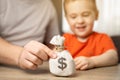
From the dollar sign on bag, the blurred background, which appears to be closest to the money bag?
the dollar sign on bag

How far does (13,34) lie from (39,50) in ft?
1.21

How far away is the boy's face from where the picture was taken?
1007 millimetres

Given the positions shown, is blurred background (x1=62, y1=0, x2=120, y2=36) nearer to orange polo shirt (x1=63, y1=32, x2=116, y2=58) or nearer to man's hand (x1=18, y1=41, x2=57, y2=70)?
orange polo shirt (x1=63, y1=32, x2=116, y2=58)

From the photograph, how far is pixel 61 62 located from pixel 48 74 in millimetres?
93

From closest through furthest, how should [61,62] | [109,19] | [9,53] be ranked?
[61,62]
[9,53]
[109,19]

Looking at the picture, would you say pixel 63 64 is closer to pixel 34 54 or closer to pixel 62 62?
pixel 62 62

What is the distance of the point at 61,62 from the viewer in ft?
2.58

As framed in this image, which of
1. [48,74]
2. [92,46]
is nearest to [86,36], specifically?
[92,46]

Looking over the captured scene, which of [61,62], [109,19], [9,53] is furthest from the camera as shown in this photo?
[109,19]

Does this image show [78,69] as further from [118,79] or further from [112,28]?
[112,28]

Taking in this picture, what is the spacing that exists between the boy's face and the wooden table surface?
175 mm

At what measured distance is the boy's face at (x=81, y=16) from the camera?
101cm

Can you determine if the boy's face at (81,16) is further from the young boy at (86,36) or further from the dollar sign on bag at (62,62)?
the dollar sign on bag at (62,62)

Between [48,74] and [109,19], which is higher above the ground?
[109,19]
